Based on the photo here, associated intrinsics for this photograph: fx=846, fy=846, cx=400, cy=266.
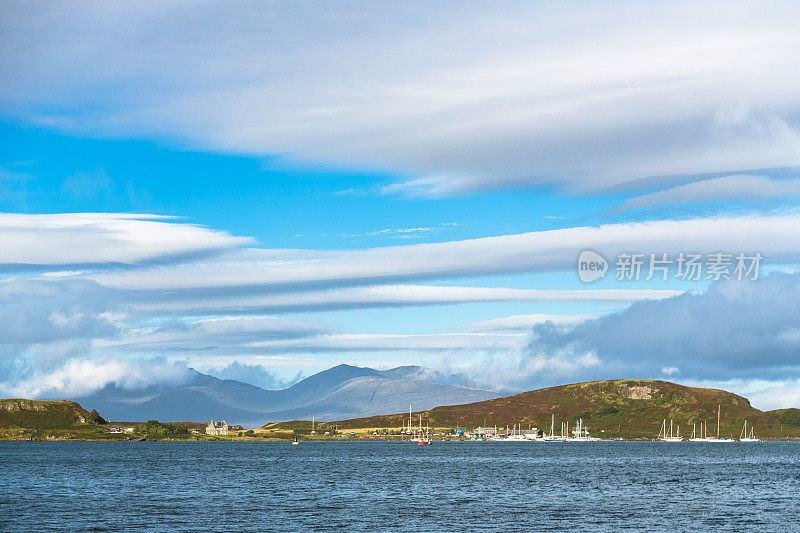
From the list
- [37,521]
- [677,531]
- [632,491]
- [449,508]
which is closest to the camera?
[677,531]

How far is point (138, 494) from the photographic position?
129 m

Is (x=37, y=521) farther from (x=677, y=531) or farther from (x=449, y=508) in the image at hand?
(x=677, y=531)

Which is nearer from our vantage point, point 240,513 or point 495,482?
point 240,513

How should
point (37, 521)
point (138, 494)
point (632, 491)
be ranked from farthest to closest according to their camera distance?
point (632, 491), point (138, 494), point (37, 521)

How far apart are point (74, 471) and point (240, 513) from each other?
110 m

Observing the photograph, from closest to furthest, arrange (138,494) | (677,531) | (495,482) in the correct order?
(677,531), (138,494), (495,482)

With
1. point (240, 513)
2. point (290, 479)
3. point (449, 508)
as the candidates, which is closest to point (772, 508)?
point (449, 508)

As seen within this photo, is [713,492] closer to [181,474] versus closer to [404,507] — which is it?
[404,507]

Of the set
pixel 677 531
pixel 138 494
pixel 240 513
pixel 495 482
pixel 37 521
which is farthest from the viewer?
pixel 495 482

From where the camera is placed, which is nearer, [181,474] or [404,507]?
[404,507]

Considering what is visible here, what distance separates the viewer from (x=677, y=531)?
289ft

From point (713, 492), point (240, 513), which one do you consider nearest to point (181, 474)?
point (240, 513)

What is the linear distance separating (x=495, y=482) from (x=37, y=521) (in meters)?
88.7

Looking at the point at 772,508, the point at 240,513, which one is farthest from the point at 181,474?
the point at 772,508
